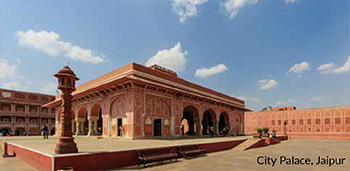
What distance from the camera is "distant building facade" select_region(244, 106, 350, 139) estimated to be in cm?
4103

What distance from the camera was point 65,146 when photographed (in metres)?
A: 7.92

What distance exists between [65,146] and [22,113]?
150 feet

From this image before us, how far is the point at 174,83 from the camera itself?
77.7ft

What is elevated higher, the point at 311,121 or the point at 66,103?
the point at 66,103

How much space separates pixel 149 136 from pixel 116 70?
7051mm

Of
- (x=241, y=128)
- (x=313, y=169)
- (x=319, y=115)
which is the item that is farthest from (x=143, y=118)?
(x=319, y=115)

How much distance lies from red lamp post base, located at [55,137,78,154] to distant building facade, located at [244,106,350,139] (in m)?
37.1

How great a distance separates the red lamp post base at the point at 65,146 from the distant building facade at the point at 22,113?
1684 inches

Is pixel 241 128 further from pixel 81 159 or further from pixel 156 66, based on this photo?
pixel 81 159

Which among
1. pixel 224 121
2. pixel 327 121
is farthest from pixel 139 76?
pixel 327 121

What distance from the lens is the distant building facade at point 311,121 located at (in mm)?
41031

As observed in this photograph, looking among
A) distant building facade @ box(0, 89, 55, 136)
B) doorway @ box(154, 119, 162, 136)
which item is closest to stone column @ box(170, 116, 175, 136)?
doorway @ box(154, 119, 162, 136)

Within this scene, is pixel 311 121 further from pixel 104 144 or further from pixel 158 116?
pixel 104 144

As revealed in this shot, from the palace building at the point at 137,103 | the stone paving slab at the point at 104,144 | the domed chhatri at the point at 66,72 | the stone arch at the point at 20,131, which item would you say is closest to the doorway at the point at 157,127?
the palace building at the point at 137,103
